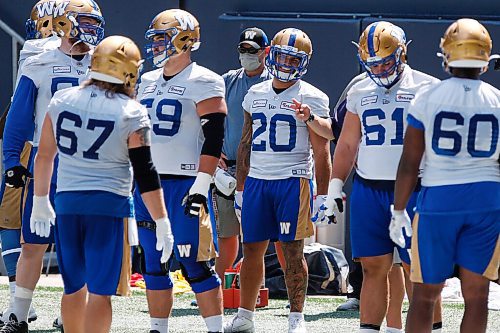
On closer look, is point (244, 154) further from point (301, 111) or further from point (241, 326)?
point (241, 326)

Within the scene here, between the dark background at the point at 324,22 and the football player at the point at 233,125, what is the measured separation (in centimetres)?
188

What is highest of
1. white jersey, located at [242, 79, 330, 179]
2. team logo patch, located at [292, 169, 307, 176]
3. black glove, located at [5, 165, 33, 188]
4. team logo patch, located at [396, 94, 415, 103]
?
team logo patch, located at [396, 94, 415, 103]

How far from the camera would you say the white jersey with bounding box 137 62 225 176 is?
626 cm

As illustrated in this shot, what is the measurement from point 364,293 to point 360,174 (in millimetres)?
638

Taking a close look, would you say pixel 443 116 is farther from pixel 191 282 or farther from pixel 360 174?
pixel 191 282

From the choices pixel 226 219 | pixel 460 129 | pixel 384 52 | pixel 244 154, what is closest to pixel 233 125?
pixel 226 219

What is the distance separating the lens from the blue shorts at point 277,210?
7.13 m

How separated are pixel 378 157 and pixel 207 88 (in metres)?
0.98

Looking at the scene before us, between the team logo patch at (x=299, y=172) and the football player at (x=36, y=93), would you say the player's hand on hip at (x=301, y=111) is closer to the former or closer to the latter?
the team logo patch at (x=299, y=172)

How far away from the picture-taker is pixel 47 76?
22.0 ft

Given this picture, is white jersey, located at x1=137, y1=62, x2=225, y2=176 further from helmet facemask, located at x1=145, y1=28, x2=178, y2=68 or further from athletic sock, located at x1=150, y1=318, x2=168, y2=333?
athletic sock, located at x1=150, y1=318, x2=168, y2=333

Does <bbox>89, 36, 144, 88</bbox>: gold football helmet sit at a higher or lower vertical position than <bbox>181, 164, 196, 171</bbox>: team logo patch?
higher

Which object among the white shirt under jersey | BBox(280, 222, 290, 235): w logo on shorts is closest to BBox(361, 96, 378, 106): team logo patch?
BBox(280, 222, 290, 235): w logo on shorts

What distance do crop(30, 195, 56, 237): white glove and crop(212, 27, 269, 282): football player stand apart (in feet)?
8.66
